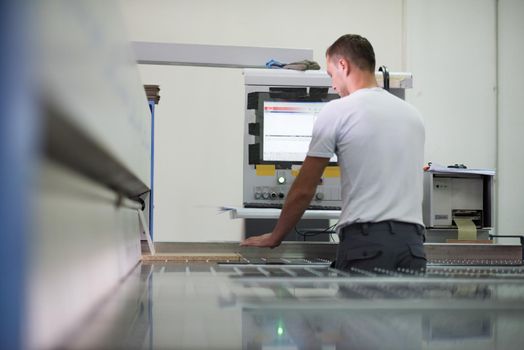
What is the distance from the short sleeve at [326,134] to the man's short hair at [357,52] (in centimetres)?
27

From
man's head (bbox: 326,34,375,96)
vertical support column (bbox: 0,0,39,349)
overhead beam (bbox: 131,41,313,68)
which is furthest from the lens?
overhead beam (bbox: 131,41,313,68)

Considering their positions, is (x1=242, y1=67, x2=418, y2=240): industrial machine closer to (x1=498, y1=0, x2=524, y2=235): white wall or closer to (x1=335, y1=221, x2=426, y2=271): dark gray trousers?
(x1=335, y1=221, x2=426, y2=271): dark gray trousers

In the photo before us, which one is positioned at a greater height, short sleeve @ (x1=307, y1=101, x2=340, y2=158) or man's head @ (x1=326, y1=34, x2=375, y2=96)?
man's head @ (x1=326, y1=34, x2=375, y2=96)

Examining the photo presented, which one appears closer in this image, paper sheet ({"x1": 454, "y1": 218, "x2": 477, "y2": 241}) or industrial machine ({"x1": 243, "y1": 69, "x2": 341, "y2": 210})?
paper sheet ({"x1": 454, "y1": 218, "x2": 477, "y2": 241})

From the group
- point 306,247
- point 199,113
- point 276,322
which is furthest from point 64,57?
point 199,113

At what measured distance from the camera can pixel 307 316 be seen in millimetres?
619

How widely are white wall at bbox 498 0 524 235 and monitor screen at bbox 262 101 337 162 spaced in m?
1.98

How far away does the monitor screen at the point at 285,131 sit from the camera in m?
2.75

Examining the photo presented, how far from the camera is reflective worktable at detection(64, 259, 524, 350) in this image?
500 millimetres

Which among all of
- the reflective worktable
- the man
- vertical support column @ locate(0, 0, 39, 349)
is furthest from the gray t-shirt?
vertical support column @ locate(0, 0, 39, 349)

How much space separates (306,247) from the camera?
1960mm

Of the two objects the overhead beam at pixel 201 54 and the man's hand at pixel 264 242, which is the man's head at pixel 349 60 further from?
the overhead beam at pixel 201 54

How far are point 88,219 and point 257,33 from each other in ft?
12.0

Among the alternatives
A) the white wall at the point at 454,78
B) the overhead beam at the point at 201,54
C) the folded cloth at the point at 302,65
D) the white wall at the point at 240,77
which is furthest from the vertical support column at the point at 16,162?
the white wall at the point at 454,78
